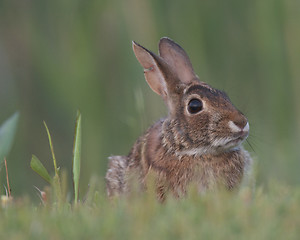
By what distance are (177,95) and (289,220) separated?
2.58 m

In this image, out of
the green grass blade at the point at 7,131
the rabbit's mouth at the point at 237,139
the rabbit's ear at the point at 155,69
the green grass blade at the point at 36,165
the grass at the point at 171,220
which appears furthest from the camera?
the rabbit's ear at the point at 155,69

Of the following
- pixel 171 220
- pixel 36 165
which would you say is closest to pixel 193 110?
pixel 36 165

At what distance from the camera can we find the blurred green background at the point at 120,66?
7.62 meters

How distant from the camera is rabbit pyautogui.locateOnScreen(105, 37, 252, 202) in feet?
15.7

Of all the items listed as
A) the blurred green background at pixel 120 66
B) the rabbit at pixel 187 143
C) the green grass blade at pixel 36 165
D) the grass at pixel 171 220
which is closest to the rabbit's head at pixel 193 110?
the rabbit at pixel 187 143

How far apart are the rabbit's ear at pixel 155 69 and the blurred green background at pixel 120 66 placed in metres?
2.00

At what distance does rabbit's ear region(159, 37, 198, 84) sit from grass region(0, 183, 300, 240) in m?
2.43

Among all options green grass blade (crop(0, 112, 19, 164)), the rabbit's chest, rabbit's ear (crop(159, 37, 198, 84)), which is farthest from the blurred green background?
green grass blade (crop(0, 112, 19, 164))

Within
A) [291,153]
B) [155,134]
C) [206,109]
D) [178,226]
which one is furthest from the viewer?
[291,153]

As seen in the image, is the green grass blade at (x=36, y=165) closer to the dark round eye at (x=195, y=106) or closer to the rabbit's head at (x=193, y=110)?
the rabbit's head at (x=193, y=110)

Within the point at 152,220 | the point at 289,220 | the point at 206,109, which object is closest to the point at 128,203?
the point at 152,220

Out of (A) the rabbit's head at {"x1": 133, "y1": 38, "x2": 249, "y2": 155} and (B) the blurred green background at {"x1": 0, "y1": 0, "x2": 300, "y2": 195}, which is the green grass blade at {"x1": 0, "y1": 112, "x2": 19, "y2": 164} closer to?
(A) the rabbit's head at {"x1": 133, "y1": 38, "x2": 249, "y2": 155}

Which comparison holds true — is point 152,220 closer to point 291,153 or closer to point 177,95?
point 177,95

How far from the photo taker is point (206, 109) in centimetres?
502
